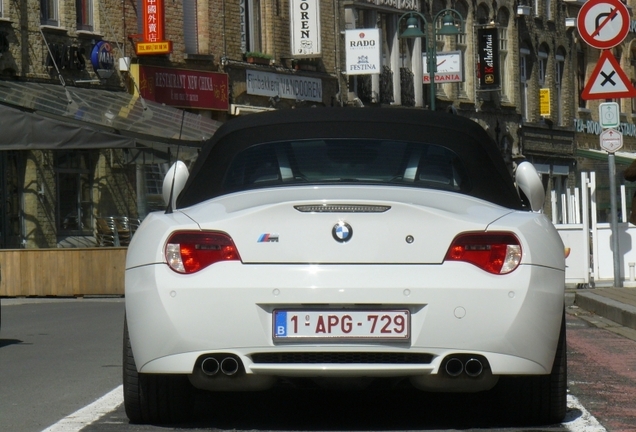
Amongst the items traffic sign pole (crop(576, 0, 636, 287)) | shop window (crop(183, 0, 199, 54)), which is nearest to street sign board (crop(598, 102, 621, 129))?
traffic sign pole (crop(576, 0, 636, 287))

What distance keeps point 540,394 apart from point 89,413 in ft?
7.38

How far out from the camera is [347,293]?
599 cm

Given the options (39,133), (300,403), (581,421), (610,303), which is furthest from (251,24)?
(581,421)

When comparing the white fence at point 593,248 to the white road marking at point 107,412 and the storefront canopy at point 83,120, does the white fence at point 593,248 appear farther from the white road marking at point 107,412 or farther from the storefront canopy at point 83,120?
the white road marking at point 107,412

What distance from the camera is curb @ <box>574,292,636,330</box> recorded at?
45.3ft

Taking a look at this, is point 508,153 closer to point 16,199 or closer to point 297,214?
point 16,199

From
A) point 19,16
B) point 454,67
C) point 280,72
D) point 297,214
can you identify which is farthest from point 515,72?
point 297,214

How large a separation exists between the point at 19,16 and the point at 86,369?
1845 cm

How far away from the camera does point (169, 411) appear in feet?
21.7

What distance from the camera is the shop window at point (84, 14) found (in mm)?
29391

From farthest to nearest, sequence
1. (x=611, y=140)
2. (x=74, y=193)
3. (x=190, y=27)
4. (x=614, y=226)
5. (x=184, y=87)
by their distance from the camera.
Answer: (x=190, y=27), (x=184, y=87), (x=74, y=193), (x=611, y=140), (x=614, y=226)

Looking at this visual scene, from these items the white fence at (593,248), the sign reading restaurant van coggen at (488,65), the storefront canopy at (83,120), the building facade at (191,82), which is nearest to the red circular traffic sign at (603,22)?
the white fence at (593,248)

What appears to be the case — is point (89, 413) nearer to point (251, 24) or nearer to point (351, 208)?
point (351, 208)

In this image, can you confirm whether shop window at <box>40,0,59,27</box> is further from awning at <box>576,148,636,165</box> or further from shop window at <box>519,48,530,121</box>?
awning at <box>576,148,636,165</box>
